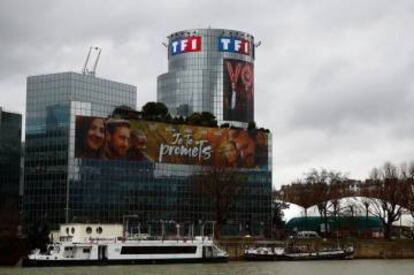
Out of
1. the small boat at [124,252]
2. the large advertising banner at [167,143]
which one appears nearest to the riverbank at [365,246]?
the small boat at [124,252]

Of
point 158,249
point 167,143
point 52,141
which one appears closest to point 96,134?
point 52,141

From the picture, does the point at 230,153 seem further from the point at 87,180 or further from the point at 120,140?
the point at 87,180

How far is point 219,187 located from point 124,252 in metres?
50.8

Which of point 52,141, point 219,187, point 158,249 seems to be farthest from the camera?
point 52,141

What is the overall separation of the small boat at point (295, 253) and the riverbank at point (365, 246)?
330 centimetres

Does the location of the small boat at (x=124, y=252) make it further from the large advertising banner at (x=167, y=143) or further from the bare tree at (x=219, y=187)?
the large advertising banner at (x=167, y=143)

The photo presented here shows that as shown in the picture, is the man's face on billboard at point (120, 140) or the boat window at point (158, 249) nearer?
the boat window at point (158, 249)

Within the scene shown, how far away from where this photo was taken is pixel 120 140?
176m

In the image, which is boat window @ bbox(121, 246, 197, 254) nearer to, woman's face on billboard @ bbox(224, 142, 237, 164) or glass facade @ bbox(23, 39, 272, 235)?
glass facade @ bbox(23, 39, 272, 235)

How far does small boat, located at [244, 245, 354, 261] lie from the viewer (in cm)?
14275

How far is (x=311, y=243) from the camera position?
15888 cm

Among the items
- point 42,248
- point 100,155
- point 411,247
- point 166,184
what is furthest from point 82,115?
point 411,247

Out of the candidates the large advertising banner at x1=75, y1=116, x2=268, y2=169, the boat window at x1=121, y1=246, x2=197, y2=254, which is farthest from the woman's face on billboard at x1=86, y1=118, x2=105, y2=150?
the boat window at x1=121, y1=246, x2=197, y2=254

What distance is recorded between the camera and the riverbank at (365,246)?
150 m
